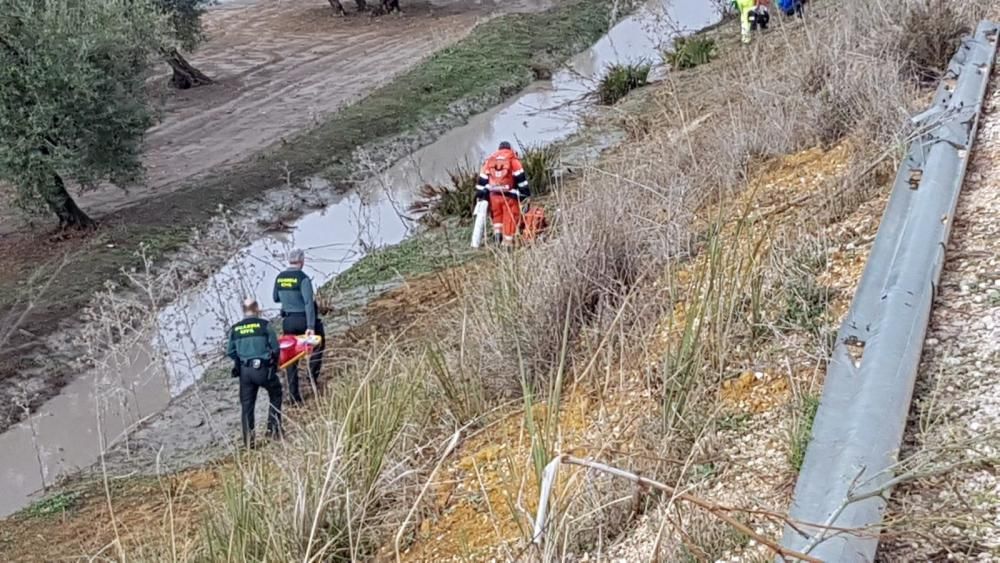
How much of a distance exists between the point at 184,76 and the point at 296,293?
17201 millimetres

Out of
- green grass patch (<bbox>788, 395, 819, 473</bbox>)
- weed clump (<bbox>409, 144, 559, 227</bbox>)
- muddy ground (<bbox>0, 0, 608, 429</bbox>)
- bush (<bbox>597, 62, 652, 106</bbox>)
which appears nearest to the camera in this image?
green grass patch (<bbox>788, 395, 819, 473</bbox>)

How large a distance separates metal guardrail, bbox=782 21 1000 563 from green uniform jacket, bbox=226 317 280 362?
584 centimetres

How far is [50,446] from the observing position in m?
10.8

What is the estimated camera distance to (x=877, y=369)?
272 cm

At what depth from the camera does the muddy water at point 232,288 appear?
10.7 meters

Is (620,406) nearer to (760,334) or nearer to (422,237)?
(760,334)

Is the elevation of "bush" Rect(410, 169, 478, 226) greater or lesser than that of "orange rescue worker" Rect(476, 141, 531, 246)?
lesser

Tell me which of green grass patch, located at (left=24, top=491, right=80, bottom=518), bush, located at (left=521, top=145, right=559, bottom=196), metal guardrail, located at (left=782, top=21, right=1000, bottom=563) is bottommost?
green grass patch, located at (left=24, top=491, right=80, bottom=518)

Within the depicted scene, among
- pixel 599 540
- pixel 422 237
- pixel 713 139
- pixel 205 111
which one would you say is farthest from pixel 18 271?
pixel 599 540

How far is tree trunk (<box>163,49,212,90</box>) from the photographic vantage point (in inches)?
958

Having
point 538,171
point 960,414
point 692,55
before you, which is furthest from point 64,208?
point 960,414

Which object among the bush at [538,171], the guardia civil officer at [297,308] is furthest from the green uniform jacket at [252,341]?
the bush at [538,171]

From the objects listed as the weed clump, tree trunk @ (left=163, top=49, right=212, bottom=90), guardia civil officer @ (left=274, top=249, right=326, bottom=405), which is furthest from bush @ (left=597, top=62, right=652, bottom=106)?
tree trunk @ (left=163, top=49, right=212, bottom=90)

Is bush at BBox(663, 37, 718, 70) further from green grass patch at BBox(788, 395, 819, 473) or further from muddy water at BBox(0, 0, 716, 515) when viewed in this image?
green grass patch at BBox(788, 395, 819, 473)
